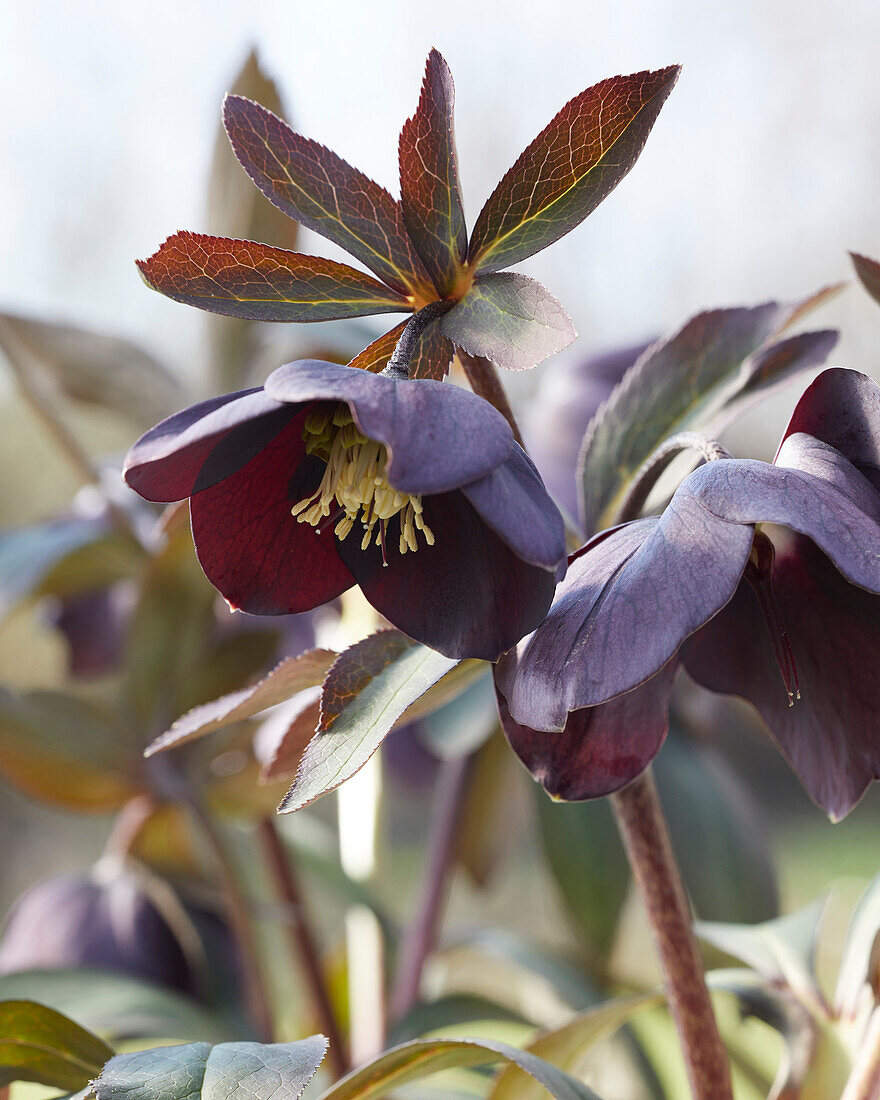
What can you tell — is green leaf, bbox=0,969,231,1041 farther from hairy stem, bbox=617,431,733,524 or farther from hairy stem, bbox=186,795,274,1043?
hairy stem, bbox=617,431,733,524

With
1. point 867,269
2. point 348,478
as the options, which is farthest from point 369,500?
point 867,269

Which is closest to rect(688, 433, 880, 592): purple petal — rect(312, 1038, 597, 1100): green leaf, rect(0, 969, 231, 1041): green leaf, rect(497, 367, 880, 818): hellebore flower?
rect(497, 367, 880, 818): hellebore flower

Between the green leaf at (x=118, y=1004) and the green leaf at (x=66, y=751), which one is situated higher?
the green leaf at (x=66, y=751)

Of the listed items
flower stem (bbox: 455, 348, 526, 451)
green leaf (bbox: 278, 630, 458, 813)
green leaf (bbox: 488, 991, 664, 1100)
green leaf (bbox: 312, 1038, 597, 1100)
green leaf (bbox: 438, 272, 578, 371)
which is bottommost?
green leaf (bbox: 488, 991, 664, 1100)

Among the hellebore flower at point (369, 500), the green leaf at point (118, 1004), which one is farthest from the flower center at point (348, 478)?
the green leaf at point (118, 1004)

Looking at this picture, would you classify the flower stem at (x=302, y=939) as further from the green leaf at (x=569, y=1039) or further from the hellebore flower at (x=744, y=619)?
the hellebore flower at (x=744, y=619)

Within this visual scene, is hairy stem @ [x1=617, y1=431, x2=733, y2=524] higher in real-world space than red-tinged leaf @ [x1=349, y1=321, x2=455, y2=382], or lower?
lower

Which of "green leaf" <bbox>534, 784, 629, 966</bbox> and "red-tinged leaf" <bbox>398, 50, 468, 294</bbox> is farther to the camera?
"green leaf" <bbox>534, 784, 629, 966</bbox>
